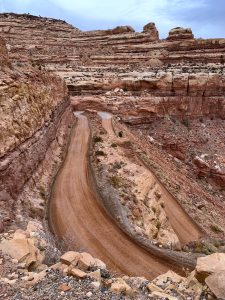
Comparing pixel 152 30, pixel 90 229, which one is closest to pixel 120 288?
pixel 90 229

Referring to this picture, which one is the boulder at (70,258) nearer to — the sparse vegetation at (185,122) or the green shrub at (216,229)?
the green shrub at (216,229)

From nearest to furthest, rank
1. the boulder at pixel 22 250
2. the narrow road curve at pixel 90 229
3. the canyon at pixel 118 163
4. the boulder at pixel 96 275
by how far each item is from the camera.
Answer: the boulder at pixel 96 275, the boulder at pixel 22 250, the narrow road curve at pixel 90 229, the canyon at pixel 118 163

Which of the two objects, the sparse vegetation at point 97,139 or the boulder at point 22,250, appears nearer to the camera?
the boulder at point 22,250

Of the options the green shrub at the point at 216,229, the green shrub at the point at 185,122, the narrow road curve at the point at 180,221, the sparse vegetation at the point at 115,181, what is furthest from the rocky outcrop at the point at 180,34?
the sparse vegetation at the point at 115,181

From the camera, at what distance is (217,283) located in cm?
930

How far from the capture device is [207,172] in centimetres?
3822

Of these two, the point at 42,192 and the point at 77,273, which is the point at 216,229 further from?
the point at 77,273

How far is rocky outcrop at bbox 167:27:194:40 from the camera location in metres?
77.3

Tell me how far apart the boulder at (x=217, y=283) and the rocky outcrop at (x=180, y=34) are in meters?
74.9

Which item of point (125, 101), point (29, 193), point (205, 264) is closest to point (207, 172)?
point (125, 101)

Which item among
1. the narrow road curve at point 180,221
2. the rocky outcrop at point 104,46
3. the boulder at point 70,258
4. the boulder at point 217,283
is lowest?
the narrow road curve at point 180,221

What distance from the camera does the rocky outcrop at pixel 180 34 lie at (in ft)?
254

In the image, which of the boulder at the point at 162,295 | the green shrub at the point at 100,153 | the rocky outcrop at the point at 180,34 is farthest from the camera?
the rocky outcrop at the point at 180,34

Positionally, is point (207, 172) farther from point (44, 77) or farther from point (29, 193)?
point (29, 193)
